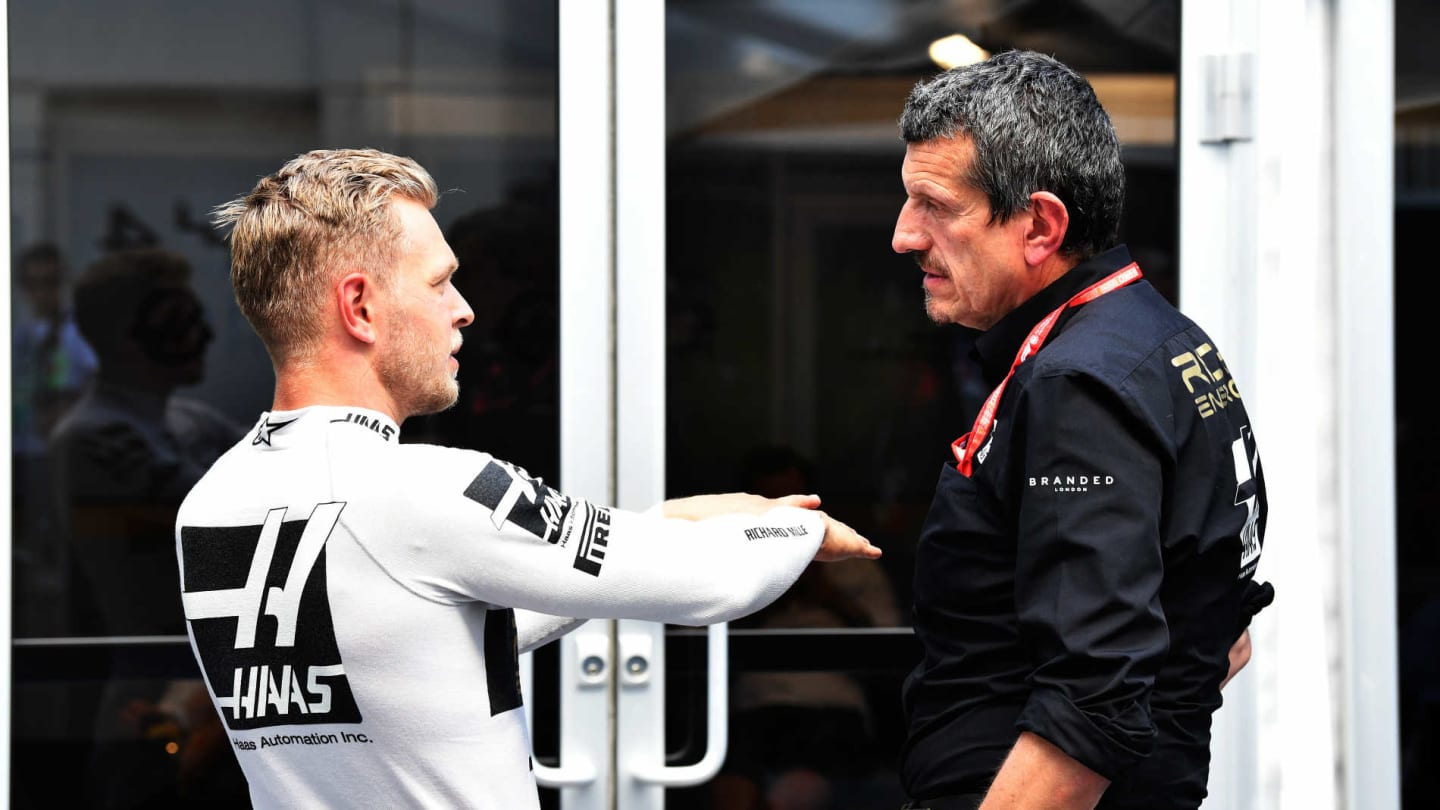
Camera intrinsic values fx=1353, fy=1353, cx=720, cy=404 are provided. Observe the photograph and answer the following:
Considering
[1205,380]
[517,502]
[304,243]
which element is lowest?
[517,502]

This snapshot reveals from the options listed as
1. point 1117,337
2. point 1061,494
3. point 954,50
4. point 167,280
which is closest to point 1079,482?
point 1061,494

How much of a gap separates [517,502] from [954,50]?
4.03 feet

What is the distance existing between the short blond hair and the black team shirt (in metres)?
0.63

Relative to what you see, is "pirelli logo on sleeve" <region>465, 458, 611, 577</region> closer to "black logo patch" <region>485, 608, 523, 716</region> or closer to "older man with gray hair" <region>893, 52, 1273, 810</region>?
"black logo patch" <region>485, 608, 523, 716</region>

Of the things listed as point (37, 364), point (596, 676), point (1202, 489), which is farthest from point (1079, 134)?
point (37, 364)

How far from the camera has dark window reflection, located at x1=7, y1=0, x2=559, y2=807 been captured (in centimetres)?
200

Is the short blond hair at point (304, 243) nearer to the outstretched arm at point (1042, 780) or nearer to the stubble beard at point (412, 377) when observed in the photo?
the stubble beard at point (412, 377)

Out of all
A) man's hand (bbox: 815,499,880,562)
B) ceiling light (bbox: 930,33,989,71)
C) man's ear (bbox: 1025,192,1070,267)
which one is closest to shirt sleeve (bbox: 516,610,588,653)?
man's hand (bbox: 815,499,880,562)

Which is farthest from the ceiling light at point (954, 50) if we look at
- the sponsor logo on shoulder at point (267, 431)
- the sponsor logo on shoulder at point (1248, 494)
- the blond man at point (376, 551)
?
the sponsor logo on shoulder at point (267, 431)

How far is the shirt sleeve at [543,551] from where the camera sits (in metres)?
1.19

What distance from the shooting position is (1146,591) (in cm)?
121

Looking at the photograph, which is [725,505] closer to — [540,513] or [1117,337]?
[540,513]

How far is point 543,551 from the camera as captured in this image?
1214 millimetres

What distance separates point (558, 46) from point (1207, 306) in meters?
1.10
